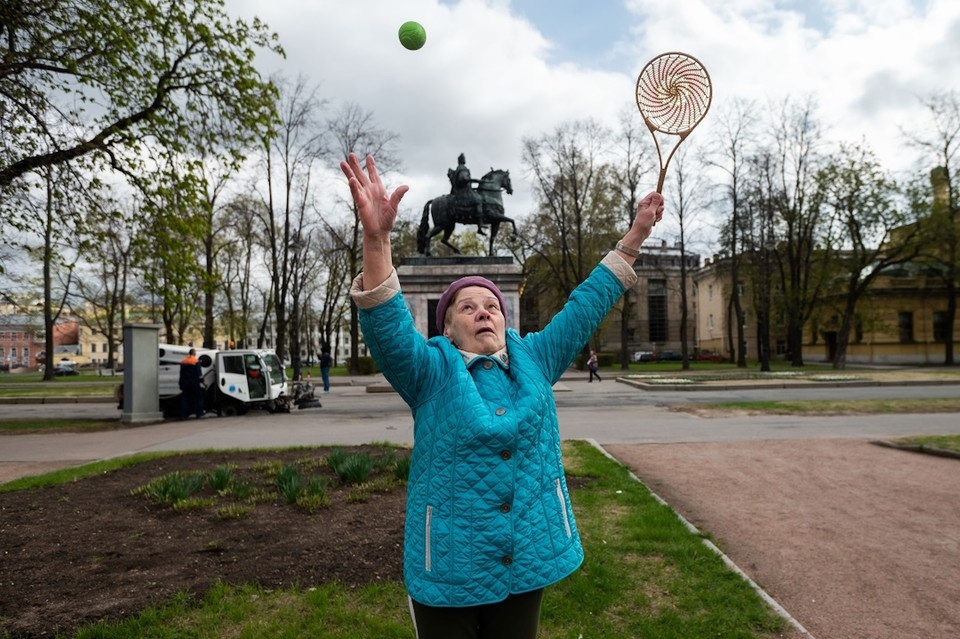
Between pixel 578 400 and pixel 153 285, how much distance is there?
12.6 m

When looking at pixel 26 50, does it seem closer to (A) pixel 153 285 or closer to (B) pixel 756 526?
(A) pixel 153 285

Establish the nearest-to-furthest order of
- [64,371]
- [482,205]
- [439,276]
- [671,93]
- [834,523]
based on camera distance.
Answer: [671,93], [834,523], [482,205], [439,276], [64,371]

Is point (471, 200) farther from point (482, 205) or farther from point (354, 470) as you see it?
point (354, 470)

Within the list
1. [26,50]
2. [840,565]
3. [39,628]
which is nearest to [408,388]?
[39,628]

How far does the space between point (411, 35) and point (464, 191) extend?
1688 centimetres

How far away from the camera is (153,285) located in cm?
1559

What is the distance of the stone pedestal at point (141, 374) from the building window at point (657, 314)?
64.5 metres

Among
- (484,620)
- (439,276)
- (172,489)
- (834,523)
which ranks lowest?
(834,523)

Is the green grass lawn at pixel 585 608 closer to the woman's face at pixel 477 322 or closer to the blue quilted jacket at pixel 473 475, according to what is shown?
the blue quilted jacket at pixel 473 475

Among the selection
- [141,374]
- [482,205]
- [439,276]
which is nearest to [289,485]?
[141,374]

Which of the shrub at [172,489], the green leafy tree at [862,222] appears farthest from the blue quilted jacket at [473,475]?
the green leafy tree at [862,222]

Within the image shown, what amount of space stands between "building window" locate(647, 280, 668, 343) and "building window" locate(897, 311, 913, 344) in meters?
29.9

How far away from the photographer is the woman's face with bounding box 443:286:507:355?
2453 mm

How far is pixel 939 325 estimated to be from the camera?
4631cm
